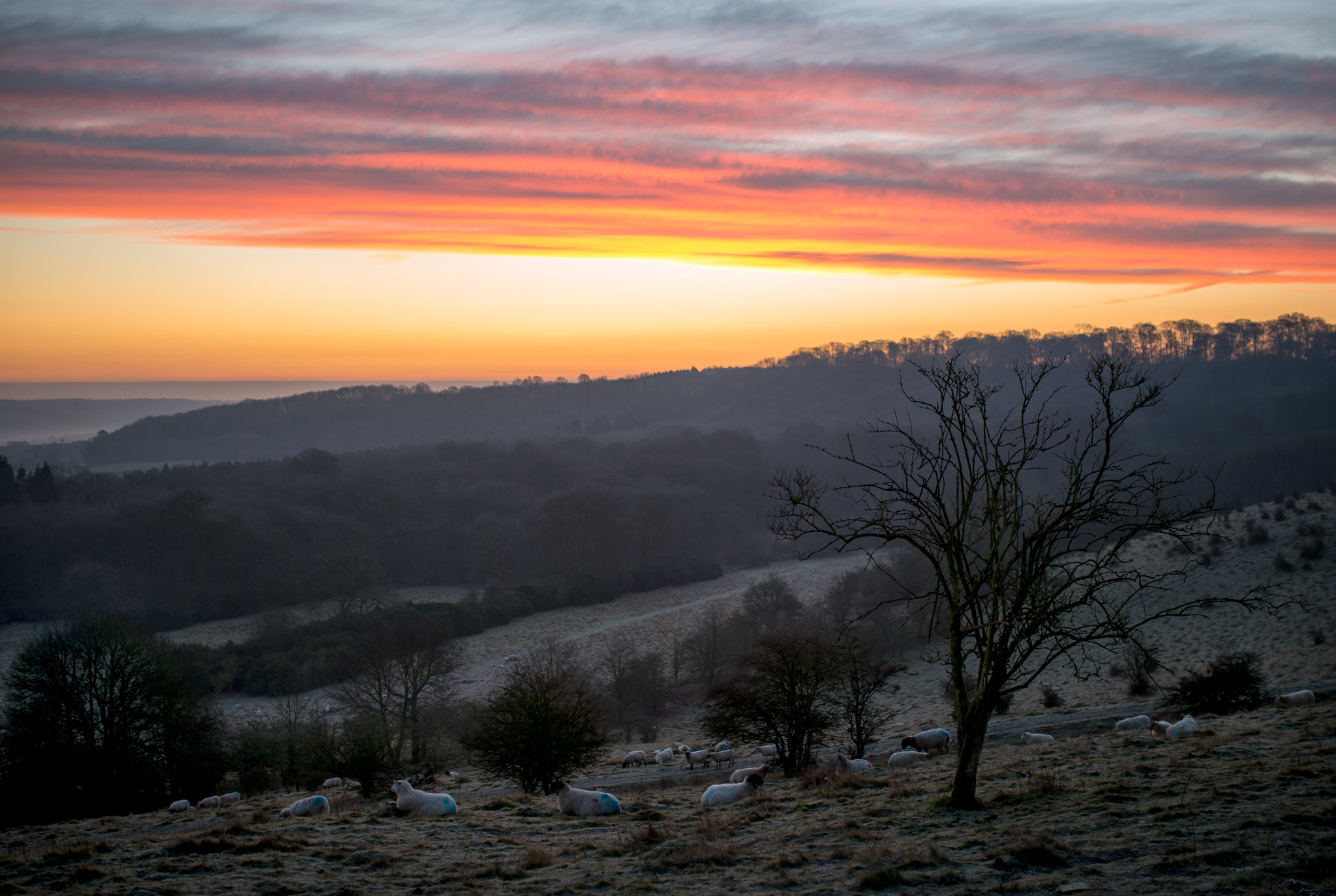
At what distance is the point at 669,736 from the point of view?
3225 cm

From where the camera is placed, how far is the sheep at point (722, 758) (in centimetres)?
2075

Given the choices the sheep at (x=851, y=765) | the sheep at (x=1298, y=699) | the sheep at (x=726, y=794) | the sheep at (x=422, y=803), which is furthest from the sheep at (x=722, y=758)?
the sheep at (x=1298, y=699)

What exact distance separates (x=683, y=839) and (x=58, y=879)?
716cm

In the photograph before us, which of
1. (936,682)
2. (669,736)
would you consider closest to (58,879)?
(669,736)

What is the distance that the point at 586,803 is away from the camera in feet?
41.6

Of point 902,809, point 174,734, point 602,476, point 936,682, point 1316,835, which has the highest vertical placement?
point 602,476

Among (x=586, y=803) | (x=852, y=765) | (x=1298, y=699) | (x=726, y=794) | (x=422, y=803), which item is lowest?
(x=1298, y=699)

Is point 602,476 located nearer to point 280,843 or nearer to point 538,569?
point 538,569

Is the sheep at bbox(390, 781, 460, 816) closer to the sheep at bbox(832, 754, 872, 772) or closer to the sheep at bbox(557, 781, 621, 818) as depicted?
the sheep at bbox(557, 781, 621, 818)

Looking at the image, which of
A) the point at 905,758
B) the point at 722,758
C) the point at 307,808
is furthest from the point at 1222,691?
the point at 307,808

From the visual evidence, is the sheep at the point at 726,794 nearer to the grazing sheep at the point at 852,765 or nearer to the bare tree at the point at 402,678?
the grazing sheep at the point at 852,765

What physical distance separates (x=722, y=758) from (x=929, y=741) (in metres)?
5.37

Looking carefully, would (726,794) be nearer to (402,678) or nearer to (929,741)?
(929,741)

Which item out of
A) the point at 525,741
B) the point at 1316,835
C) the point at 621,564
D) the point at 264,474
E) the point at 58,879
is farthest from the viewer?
the point at 264,474
